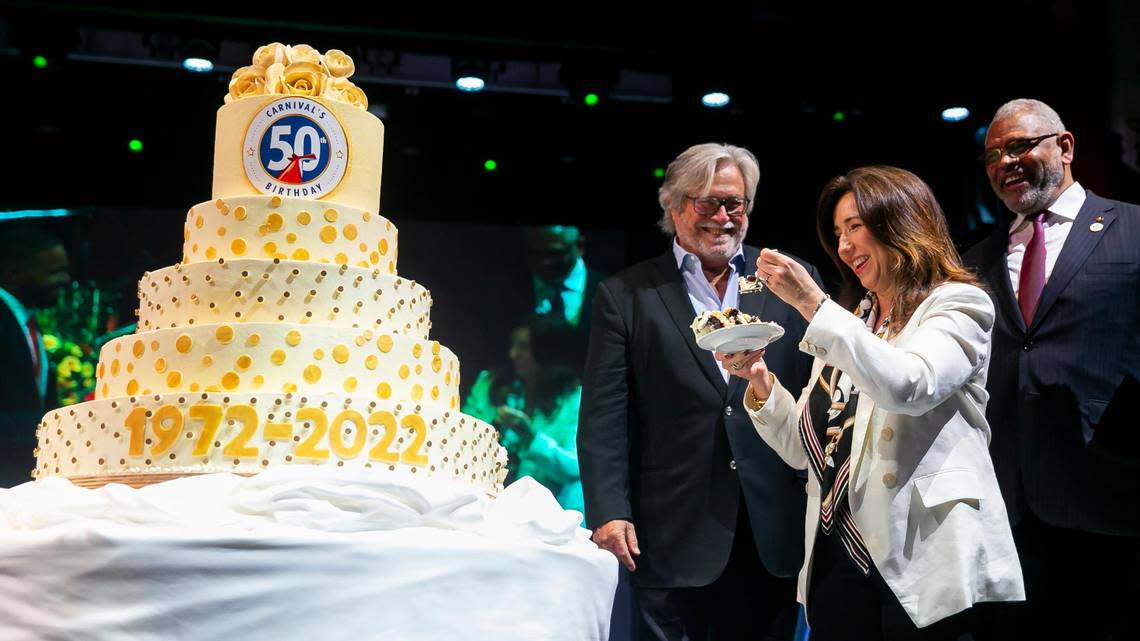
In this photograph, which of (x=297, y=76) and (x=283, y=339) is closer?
(x=283, y=339)

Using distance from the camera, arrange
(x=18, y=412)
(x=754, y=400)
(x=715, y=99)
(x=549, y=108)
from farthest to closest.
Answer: (x=549, y=108)
(x=715, y=99)
(x=18, y=412)
(x=754, y=400)

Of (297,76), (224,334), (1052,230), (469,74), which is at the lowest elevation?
(224,334)

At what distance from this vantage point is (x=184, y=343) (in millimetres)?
2086

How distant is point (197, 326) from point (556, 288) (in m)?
4.32

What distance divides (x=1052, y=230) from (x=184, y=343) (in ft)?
7.33

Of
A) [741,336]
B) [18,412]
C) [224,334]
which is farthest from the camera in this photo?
[18,412]

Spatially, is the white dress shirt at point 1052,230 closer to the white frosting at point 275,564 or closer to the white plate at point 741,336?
the white plate at point 741,336

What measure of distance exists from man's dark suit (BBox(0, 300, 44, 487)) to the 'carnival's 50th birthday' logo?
397 centimetres

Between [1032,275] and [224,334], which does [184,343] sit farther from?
[1032,275]

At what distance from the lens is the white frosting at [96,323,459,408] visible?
81.6 inches

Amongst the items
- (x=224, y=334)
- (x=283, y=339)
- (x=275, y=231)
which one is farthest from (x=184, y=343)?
(x=275, y=231)

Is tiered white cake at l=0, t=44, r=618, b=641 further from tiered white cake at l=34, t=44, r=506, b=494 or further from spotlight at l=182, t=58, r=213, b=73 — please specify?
spotlight at l=182, t=58, r=213, b=73

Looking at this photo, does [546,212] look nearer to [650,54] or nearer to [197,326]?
[650,54]

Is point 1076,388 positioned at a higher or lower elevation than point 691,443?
higher
